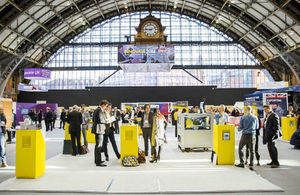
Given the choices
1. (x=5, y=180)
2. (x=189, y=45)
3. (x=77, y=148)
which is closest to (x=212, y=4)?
(x=189, y=45)

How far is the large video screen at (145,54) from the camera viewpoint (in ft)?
50.6

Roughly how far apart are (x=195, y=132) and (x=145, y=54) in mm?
8880

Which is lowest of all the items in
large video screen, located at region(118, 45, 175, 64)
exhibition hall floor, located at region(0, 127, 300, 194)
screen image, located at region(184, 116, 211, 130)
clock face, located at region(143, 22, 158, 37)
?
exhibition hall floor, located at region(0, 127, 300, 194)

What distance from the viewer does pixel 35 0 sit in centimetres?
1745

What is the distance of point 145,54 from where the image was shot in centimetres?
1552

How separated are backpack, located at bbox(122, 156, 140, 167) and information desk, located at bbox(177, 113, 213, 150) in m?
2.61

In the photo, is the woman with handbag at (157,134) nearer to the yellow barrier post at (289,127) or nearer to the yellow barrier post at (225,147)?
the yellow barrier post at (225,147)

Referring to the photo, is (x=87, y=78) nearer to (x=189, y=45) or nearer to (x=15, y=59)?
(x=15, y=59)

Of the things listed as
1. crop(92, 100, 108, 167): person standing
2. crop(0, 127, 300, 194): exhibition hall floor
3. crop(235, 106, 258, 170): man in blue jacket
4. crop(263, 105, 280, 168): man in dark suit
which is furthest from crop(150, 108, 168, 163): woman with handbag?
crop(263, 105, 280, 168): man in dark suit

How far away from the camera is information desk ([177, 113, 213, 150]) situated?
7.94 meters

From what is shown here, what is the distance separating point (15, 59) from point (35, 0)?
791 centimetres

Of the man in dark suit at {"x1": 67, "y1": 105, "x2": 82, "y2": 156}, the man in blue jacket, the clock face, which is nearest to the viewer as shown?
the man in blue jacket

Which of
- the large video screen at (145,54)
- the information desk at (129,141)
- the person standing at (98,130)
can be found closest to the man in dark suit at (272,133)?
the information desk at (129,141)

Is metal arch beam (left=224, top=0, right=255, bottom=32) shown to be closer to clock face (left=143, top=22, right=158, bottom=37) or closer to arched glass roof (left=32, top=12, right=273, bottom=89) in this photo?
arched glass roof (left=32, top=12, right=273, bottom=89)
